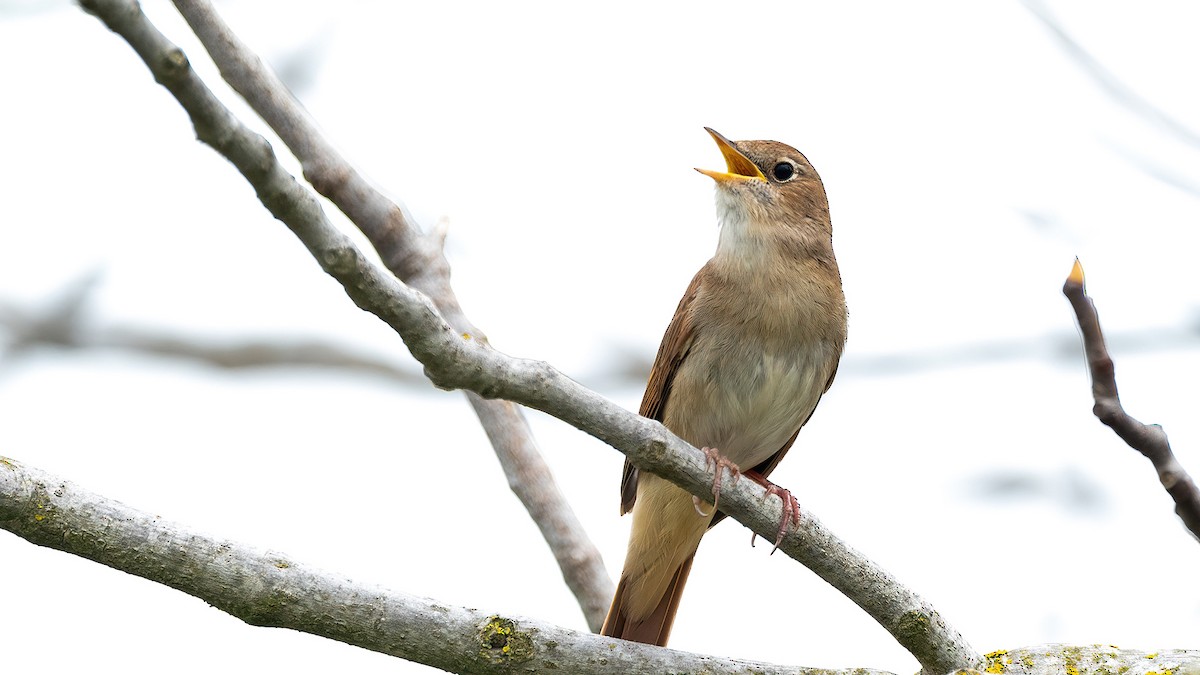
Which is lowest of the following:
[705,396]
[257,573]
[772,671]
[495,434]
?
[257,573]

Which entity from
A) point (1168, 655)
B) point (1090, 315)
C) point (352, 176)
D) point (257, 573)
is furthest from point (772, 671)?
point (352, 176)

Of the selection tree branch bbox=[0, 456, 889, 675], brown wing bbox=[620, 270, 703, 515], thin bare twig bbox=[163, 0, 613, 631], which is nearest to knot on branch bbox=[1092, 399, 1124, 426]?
tree branch bbox=[0, 456, 889, 675]

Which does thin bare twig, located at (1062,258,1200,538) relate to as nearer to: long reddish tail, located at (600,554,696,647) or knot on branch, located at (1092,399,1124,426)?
knot on branch, located at (1092,399,1124,426)

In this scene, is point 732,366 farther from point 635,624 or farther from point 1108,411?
point 1108,411

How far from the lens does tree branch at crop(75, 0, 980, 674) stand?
235cm

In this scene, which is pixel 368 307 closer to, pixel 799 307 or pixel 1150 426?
pixel 1150 426

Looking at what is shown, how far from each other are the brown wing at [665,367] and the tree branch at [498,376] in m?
1.59

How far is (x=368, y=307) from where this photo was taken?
9.54 feet

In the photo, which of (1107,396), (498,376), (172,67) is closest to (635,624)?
(498,376)

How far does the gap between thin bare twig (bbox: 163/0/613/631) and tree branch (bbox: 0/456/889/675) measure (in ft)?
4.71

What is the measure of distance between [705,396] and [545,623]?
6.35 feet

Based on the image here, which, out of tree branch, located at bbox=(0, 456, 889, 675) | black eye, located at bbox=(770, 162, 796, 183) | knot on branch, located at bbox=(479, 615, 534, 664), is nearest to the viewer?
tree branch, located at bbox=(0, 456, 889, 675)

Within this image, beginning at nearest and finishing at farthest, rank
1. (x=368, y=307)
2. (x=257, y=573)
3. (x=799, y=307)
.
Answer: (x=368, y=307)
(x=257, y=573)
(x=799, y=307)

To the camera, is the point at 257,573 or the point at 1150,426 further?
the point at 257,573
